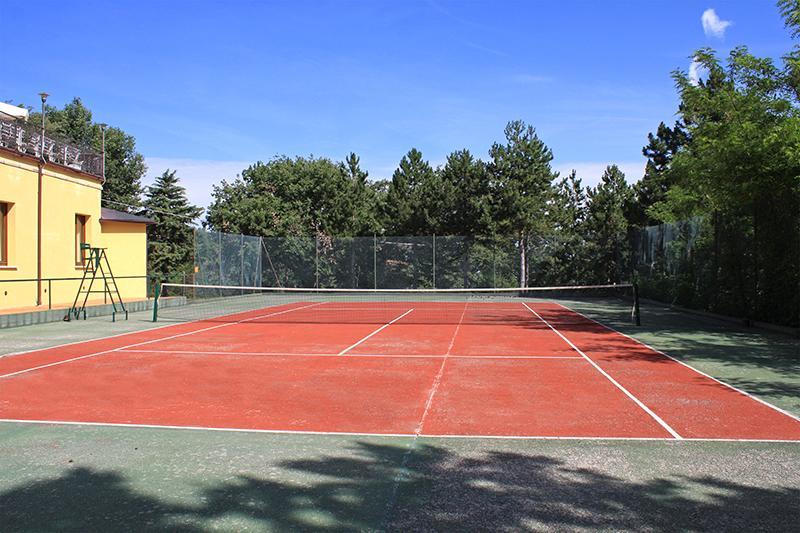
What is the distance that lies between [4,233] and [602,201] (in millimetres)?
30003

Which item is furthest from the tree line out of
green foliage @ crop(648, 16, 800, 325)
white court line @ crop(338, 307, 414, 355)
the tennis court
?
white court line @ crop(338, 307, 414, 355)

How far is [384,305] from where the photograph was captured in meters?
27.5

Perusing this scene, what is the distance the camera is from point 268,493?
4.78m

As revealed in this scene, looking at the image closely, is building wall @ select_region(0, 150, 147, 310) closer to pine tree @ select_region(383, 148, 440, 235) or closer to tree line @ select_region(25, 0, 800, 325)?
tree line @ select_region(25, 0, 800, 325)

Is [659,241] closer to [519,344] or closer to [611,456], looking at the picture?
[519,344]

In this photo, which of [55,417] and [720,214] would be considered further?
[720,214]

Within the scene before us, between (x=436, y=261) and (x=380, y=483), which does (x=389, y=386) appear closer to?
(x=380, y=483)

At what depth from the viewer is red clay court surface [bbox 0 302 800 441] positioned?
695 cm

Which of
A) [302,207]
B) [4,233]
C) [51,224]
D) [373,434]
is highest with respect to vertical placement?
[302,207]

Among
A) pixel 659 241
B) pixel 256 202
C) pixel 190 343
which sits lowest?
pixel 190 343

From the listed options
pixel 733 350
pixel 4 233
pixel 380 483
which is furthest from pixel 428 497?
pixel 4 233

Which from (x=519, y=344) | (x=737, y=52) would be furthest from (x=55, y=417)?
(x=737, y=52)

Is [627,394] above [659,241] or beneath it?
beneath

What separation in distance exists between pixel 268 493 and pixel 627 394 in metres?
5.54
